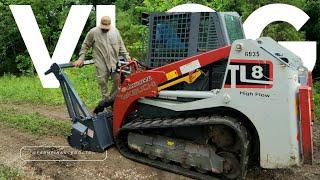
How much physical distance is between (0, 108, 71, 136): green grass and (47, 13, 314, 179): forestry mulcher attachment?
1061 mm

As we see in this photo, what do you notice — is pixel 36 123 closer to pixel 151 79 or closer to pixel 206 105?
pixel 151 79

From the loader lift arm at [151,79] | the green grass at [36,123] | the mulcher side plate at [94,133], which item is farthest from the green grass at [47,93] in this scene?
the loader lift arm at [151,79]

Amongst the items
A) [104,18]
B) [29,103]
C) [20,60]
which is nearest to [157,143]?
[104,18]

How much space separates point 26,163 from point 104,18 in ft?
8.21

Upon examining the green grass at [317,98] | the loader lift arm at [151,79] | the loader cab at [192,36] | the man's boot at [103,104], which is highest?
the loader cab at [192,36]

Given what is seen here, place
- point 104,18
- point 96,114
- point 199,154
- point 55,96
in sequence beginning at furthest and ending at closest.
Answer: point 55,96 → point 104,18 → point 96,114 → point 199,154

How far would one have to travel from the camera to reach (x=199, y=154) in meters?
5.86

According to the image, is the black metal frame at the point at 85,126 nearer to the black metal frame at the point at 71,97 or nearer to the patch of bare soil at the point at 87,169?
the black metal frame at the point at 71,97

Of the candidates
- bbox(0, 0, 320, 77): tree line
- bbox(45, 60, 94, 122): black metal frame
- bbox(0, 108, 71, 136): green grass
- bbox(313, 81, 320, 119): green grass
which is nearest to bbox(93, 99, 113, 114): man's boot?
bbox(45, 60, 94, 122): black metal frame

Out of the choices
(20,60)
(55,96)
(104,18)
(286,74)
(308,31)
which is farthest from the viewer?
(20,60)

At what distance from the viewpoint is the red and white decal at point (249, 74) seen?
5.36 m

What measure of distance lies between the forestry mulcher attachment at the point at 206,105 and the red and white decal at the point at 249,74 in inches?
0.4

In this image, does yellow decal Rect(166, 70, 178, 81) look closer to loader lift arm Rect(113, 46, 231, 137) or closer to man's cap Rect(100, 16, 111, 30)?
loader lift arm Rect(113, 46, 231, 137)

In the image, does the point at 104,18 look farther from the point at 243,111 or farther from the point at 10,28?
the point at 10,28
